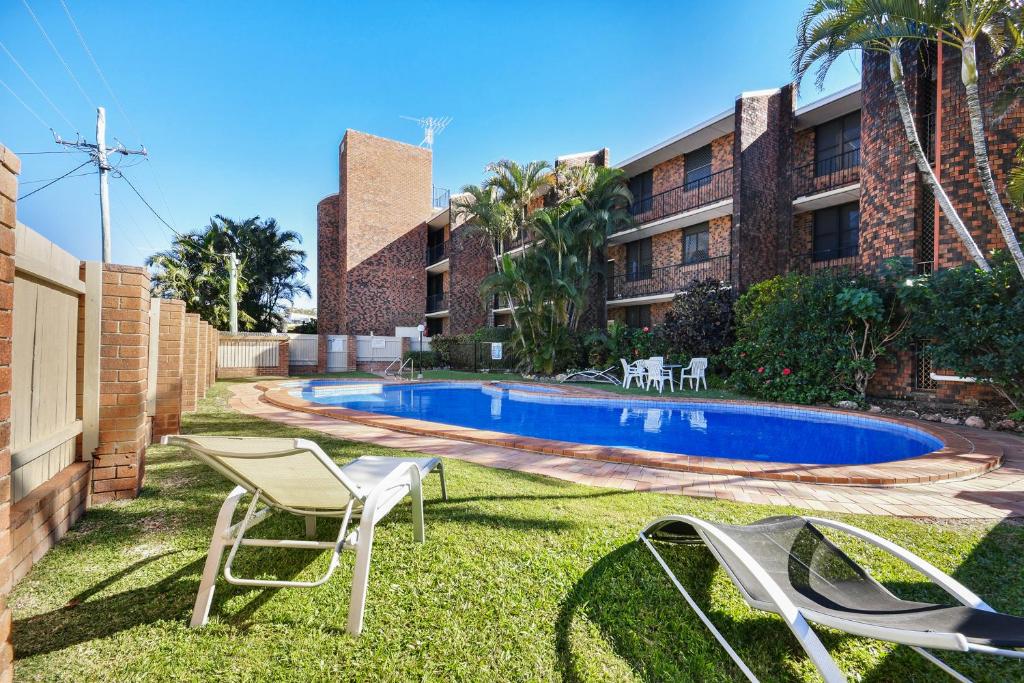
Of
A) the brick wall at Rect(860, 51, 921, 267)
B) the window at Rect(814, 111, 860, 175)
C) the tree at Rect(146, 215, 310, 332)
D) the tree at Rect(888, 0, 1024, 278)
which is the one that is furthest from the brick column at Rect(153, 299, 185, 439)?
the tree at Rect(146, 215, 310, 332)

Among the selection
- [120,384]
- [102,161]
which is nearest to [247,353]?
[102,161]

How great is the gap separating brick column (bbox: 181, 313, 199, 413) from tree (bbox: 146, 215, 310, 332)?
1878 cm

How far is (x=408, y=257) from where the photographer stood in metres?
23.9

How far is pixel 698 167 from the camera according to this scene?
1644cm

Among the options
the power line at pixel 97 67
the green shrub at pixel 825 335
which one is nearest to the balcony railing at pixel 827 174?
the green shrub at pixel 825 335

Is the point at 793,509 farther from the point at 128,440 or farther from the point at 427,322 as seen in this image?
the point at 427,322

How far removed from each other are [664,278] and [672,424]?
9709mm

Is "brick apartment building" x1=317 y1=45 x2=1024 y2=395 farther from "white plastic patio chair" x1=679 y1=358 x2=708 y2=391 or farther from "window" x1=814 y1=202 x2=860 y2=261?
"white plastic patio chair" x1=679 y1=358 x2=708 y2=391

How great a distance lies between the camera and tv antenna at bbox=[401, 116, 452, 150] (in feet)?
86.2

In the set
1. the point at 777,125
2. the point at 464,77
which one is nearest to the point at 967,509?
the point at 777,125

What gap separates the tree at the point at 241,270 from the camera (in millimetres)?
23219

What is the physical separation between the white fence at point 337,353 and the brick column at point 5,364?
798 inches

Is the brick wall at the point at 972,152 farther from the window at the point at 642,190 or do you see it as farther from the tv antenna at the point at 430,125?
the tv antenna at the point at 430,125

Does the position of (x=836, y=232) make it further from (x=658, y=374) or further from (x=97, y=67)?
(x=97, y=67)
